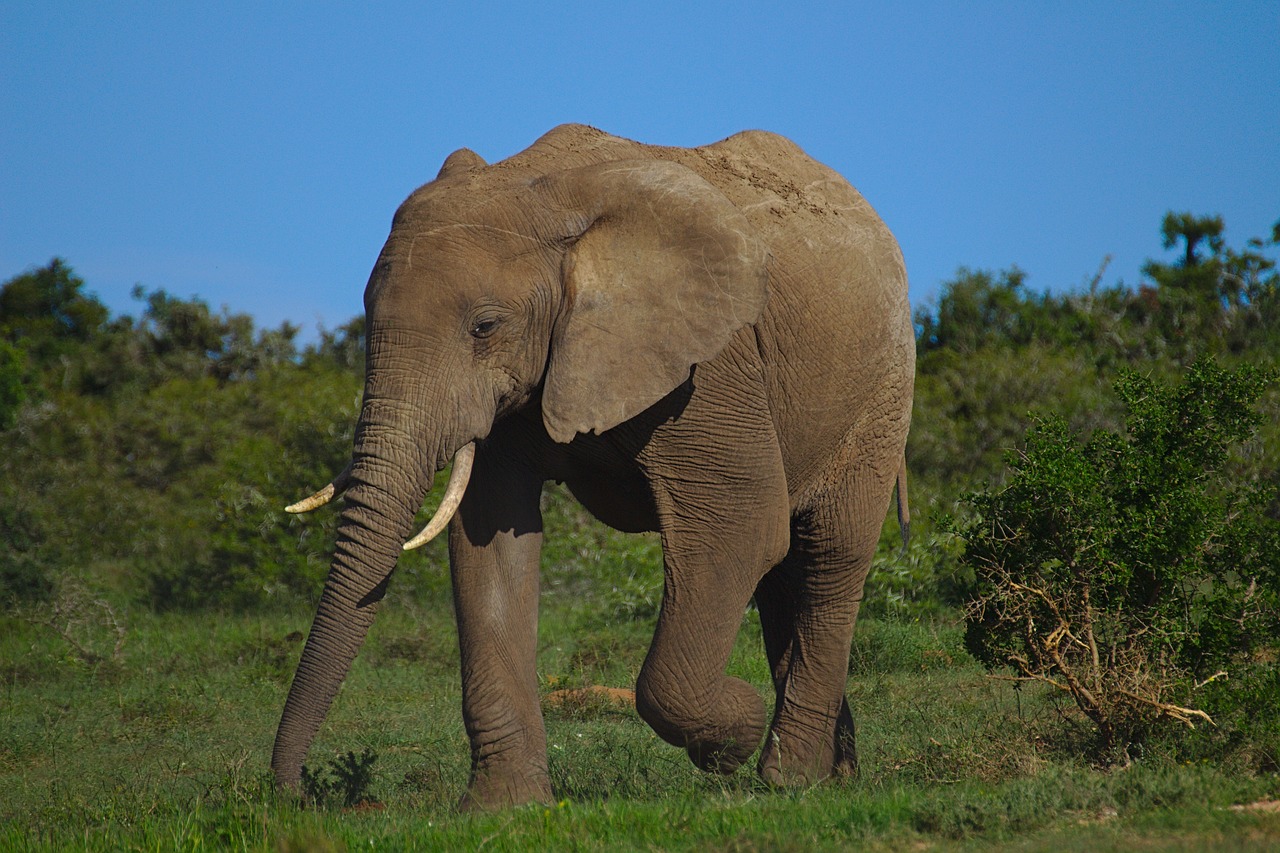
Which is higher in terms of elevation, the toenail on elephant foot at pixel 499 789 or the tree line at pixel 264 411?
the tree line at pixel 264 411

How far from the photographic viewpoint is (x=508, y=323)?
16.1 feet

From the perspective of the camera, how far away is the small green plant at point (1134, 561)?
560 centimetres

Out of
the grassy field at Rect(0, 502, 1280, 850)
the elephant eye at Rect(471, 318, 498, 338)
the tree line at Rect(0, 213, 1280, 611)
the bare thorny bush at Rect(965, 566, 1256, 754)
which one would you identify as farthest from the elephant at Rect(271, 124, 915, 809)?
the tree line at Rect(0, 213, 1280, 611)

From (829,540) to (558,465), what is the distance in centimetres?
152

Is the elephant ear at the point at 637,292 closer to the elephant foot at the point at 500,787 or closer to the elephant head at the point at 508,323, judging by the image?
the elephant head at the point at 508,323

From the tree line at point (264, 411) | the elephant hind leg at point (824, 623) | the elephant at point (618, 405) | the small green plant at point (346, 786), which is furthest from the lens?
the tree line at point (264, 411)

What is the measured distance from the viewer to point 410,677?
1023 cm

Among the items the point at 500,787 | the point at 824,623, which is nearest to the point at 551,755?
the point at 824,623

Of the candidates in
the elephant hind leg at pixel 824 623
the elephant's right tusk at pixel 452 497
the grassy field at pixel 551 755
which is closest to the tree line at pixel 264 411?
the grassy field at pixel 551 755

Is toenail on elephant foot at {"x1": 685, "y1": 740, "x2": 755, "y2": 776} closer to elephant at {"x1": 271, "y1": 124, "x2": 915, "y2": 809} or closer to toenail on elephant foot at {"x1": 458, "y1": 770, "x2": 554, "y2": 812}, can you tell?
elephant at {"x1": 271, "y1": 124, "x2": 915, "y2": 809}

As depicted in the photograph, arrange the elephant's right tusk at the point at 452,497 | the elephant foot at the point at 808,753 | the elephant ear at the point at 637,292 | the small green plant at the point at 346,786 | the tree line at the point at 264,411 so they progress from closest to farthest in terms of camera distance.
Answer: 1. the elephant's right tusk at the point at 452,497
2. the elephant ear at the point at 637,292
3. the small green plant at the point at 346,786
4. the elephant foot at the point at 808,753
5. the tree line at the point at 264,411

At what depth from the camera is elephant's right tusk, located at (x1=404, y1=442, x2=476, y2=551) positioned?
4695 mm

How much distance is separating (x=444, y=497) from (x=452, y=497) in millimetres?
126

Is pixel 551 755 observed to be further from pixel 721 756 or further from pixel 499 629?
pixel 499 629
